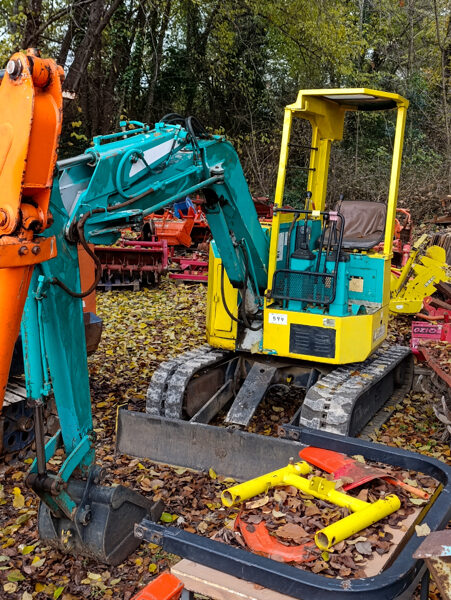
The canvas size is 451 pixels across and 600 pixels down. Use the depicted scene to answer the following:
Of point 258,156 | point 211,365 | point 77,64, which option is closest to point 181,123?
point 211,365

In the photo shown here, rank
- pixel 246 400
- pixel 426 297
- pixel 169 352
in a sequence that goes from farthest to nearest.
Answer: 1. pixel 426 297
2. pixel 169 352
3. pixel 246 400

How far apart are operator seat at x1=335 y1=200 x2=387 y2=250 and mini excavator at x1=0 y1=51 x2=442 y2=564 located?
0.07ft

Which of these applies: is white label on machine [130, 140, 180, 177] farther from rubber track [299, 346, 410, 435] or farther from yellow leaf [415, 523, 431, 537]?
yellow leaf [415, 523, 431, 537]

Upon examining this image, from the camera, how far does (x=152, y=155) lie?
4.41 metres

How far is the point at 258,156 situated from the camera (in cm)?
2053

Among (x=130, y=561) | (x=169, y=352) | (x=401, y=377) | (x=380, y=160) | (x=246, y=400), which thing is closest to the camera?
(x=130, y=561)

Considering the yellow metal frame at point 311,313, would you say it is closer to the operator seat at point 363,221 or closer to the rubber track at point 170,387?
the operator seat at point 363,221

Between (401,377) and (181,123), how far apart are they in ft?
12.7

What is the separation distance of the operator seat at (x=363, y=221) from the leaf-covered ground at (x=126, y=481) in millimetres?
1820

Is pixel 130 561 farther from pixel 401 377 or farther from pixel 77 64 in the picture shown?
pixel 77 64

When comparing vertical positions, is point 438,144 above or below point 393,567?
above

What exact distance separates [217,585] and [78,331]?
179 cm

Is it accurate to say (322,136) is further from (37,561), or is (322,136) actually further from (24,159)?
(37,561)

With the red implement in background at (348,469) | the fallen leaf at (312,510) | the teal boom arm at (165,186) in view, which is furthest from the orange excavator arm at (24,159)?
the red implement in background at (348,469)
